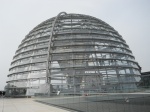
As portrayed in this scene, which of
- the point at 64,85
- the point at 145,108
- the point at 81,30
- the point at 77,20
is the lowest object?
the point at 145,108

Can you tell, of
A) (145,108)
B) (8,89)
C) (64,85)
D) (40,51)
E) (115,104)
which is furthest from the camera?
(8,89)

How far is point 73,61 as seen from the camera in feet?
131

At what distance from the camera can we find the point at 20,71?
4434cm

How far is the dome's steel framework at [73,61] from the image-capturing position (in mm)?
38375

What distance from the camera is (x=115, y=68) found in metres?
39.4

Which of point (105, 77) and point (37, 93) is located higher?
point (105, 77)

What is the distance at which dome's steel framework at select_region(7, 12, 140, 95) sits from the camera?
3838cm

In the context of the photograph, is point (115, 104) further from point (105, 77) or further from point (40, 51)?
point (40, 51)

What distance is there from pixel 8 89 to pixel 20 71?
6.41 m

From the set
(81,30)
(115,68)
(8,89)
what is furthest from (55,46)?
(8,89)

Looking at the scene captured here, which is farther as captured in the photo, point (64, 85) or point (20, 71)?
point (20, 71)

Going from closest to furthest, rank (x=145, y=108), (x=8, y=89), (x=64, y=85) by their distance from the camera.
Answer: (x=145, y=108)
(x=64, y=85)
(x=8, y=89)

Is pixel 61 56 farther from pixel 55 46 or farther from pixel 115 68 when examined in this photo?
pixel 115 68

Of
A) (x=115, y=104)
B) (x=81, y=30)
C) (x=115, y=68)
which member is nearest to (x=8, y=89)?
(x=81, y=30)
